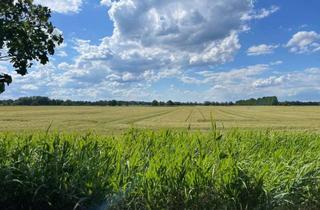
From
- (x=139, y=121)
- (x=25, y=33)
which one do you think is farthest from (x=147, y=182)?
(x=139, y=121)

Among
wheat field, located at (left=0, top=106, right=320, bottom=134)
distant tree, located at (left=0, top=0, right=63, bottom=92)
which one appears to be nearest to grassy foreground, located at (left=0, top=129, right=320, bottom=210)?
distant tree, located at (left=0, top=0, right=63, bottom=92)

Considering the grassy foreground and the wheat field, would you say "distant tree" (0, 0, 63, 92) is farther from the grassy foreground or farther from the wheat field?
the wheat field

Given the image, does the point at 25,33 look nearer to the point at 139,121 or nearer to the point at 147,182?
the point at 147,182

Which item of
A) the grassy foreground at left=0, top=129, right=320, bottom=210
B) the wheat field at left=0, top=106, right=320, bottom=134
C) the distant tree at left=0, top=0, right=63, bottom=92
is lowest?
the wheat field at left=0, top=106, right=320, bottom=134

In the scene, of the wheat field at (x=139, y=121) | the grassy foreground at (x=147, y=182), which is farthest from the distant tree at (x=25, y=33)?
the wheat field at (x=139, y=121)

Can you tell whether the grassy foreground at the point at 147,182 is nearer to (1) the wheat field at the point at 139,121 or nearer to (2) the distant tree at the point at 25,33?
(2) the distant tree at the point at 25,33

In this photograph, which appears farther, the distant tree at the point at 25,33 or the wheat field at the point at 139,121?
the wheat field at the point at 139,121

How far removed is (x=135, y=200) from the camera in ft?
13.8

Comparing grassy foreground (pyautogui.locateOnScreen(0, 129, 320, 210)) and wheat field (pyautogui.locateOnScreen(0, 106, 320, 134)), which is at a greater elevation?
grassy foreground (pyautogui.locateOnScreen(0, 129, 320, 210))

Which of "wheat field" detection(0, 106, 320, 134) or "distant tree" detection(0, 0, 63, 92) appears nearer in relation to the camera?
"distant tree" detection(0, 0, 63, 92)

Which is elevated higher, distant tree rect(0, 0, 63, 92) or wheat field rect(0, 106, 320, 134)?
distant tree rect(0, 0, 63, 92)

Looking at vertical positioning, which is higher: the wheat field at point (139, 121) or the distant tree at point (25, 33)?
the distant tree at point (25, 33)

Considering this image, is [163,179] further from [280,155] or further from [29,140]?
[29,140]

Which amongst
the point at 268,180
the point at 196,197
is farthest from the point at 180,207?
the point at 268,180
